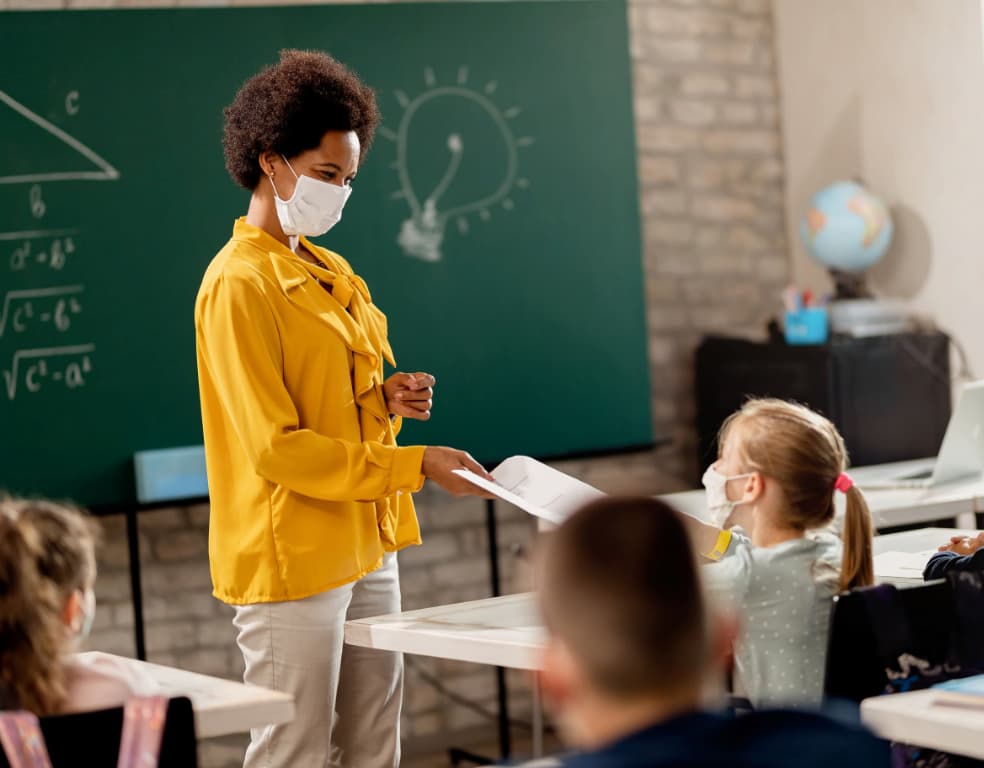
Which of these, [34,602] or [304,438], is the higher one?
[304,438]

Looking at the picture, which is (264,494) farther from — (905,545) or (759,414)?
Result: (905,545)

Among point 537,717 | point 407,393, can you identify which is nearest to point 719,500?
point 407,393

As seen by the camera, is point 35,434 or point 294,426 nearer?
point 294,426

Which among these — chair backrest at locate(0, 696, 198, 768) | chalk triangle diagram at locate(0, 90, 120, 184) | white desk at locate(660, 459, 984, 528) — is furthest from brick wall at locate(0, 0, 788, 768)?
chair backrest at locate(0, 696, 198, 768)

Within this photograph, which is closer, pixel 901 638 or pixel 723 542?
pixel 901 638

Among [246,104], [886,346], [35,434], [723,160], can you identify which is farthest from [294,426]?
[723,160]

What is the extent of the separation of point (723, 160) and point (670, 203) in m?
0.32

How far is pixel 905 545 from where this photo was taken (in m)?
3.23

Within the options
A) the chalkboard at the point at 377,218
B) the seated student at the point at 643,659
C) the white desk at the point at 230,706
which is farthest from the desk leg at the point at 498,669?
the seated student at the point at 643,659

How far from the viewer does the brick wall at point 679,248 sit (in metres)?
4.87

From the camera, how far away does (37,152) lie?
4.04 metres

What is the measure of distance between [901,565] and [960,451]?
3.50ft

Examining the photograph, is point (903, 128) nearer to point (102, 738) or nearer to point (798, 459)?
point (798, 459)

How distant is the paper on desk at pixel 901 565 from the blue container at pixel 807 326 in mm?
1794
